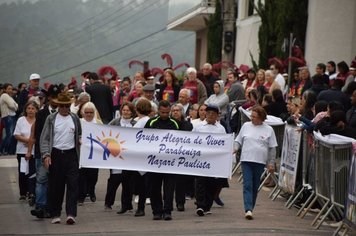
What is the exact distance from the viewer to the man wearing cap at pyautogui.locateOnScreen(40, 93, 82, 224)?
602 inches

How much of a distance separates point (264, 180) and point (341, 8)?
11.1 metres

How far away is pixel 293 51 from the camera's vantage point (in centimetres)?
2666

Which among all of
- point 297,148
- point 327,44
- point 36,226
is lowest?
point 36,226

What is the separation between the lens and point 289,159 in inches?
674

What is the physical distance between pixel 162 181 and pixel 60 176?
5.96ft

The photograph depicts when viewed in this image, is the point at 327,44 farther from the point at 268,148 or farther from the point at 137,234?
the point at 137,234

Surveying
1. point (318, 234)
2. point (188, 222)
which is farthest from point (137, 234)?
point (318, 234)

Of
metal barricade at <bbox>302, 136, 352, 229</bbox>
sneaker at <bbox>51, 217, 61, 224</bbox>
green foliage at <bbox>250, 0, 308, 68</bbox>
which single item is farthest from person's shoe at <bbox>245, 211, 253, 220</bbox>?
green foliage at <bbox>250, 0, 308, 68</bbox>

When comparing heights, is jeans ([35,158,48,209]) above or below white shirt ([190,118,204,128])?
below

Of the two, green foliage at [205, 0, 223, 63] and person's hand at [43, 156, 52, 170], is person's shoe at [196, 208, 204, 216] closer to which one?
person's hand at [43, 156, 52, 170]

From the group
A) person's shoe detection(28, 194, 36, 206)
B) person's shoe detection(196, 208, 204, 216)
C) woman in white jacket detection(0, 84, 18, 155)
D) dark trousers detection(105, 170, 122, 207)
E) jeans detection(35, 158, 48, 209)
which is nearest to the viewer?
jeans detection(35, 158, 48, 209)

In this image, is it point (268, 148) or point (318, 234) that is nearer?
point (318, 234)

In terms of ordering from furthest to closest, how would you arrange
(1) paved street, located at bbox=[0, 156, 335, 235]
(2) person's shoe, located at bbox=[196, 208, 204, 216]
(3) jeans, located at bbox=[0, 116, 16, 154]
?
(3) jeans, located at bbox=[0, 116, 16, 154]
(2) person's shoe, located at bbox=[196, 208, 204, 216]
(1) paved street, located at bbox=[0, 156, 335, 235]

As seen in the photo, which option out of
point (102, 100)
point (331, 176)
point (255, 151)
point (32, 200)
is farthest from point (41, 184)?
point (102, 100)
